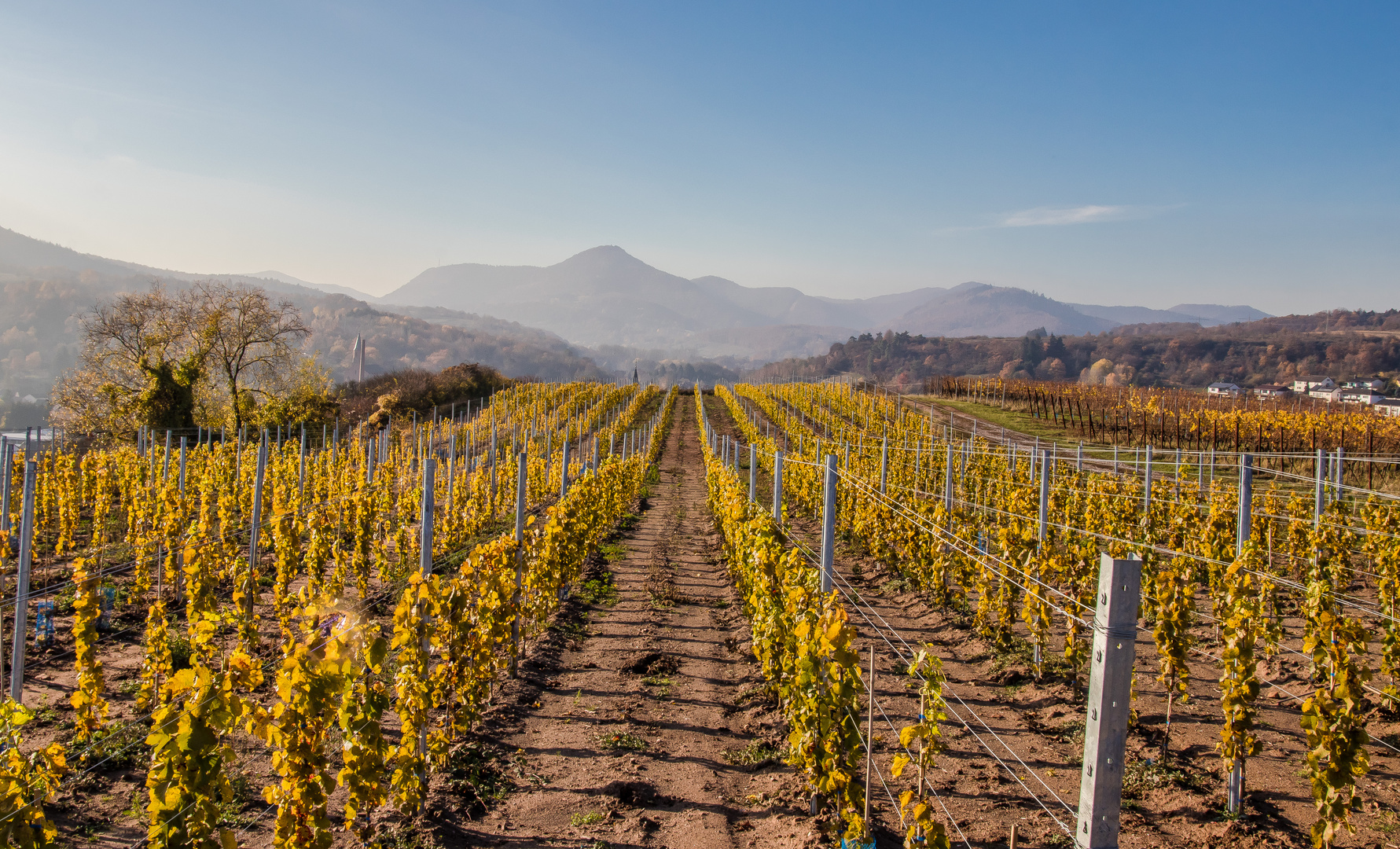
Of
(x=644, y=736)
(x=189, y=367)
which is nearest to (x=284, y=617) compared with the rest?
(x=644, y=736)

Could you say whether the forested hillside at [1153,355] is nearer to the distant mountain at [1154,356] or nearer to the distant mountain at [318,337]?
the distant mountain at [1154,356]

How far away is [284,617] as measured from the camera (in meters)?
7.19

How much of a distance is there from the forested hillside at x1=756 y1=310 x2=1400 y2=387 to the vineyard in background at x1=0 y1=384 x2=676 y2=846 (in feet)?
236

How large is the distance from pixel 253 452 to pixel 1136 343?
5337 inches

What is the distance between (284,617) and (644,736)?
4132mm

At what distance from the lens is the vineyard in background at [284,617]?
127 inches

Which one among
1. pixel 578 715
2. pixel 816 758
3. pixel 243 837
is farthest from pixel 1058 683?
pixel 243 837

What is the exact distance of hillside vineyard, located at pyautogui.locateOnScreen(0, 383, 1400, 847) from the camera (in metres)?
3.54

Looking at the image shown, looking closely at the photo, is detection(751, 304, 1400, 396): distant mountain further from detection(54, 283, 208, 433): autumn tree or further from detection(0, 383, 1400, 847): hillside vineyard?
detection(0, 383, 1400, 847): hillside vineyard

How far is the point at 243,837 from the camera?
4.21 meters

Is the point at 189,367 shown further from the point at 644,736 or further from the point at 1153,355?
the point at 1153,355

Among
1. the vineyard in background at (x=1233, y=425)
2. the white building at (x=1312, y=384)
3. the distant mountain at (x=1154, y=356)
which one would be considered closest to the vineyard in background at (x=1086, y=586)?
the vineyard in background at (x=1233, y=425)

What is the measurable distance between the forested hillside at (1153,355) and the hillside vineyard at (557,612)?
72231mm

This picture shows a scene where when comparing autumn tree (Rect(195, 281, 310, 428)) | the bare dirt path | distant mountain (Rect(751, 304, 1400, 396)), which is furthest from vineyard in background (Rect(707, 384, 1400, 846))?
distant mountain (Rect(751, 304, 1400, 396))
